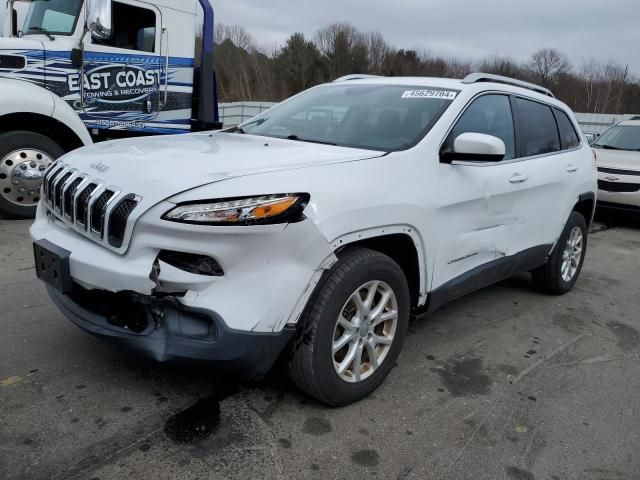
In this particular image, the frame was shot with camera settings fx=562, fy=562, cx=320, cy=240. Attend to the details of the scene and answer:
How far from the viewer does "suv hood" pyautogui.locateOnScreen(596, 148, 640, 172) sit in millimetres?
8523

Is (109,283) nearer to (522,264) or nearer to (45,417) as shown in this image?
(45,417)

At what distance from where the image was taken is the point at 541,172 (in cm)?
412

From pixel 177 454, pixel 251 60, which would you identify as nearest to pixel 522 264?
pixel 177 454

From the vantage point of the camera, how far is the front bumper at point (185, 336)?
2.29 metres

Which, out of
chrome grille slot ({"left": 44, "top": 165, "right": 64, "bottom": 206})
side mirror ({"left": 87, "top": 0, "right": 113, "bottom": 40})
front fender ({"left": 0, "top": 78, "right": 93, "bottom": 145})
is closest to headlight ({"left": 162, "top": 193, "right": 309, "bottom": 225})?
chrome grille slot ({"left": 44, "top": 165, "right": 64, "bottom": 206})

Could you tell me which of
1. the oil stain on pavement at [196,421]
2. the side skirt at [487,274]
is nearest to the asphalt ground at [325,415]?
the oil stain on pavement at [196,421]

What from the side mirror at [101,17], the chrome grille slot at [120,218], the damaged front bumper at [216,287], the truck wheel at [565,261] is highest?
the side mirror at [101,17]

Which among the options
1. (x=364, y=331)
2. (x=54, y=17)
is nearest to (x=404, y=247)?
(x=364, y=331)

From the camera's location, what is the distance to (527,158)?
4.04 meters

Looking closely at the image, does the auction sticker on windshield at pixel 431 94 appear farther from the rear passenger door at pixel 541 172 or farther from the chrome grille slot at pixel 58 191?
the chrome grille slot at pixel 58 191

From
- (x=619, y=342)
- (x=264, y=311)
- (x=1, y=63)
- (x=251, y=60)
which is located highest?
(x=251, y=60)

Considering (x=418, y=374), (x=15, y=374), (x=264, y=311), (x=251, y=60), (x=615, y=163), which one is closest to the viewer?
(x=264, y=311)

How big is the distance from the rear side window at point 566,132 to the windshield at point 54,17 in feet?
16.9

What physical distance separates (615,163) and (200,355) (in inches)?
327
